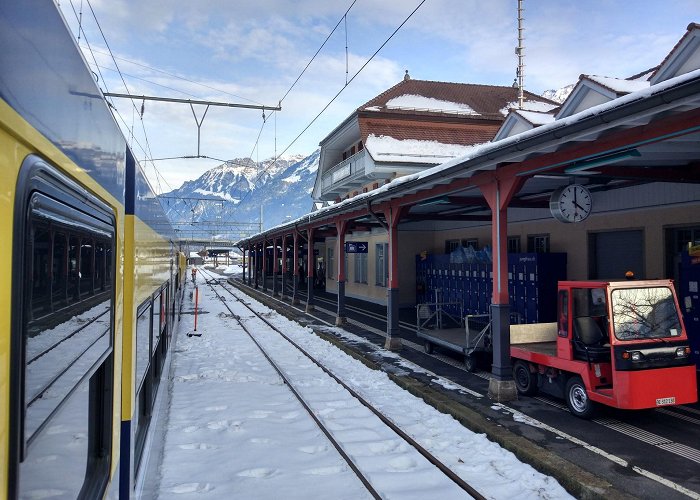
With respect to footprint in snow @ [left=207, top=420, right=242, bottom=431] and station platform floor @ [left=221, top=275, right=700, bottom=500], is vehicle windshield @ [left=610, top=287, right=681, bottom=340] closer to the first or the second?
station platform floor @ [left=221, top=275, right=700, bottom=500]

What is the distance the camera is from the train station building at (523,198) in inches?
258

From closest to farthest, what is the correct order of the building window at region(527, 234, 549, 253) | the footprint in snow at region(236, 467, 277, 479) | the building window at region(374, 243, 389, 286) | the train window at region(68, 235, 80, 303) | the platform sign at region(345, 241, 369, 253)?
the train window at region(68, 235, 80, 303) < the footprint in snow at region(236, 467, 277, 479) < the building window at region(527, 234, 549, 253) < the platform sign at region(345, 241, 369, 253) < the building window at region(374, 243, 389, 286)

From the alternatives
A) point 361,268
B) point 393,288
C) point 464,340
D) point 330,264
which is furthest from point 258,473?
point 330,264

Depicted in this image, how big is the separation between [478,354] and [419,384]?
6.06 feet

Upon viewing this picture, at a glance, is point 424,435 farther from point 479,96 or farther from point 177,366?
point 479,96

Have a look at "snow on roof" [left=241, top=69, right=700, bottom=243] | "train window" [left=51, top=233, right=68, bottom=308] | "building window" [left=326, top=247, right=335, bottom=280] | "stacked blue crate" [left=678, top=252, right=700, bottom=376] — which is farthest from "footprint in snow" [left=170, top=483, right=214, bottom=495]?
"building window" [left=326, top=247, right=335, bottom=280]

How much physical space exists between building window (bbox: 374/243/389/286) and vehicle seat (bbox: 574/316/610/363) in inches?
615

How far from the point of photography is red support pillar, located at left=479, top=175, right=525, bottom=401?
334 inches

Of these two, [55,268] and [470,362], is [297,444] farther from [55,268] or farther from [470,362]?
[55,268]

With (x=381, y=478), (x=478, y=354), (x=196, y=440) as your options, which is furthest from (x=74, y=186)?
(x=478, y=354)

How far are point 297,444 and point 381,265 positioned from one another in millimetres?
17703

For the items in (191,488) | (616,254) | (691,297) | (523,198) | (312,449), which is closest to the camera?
(191,488)

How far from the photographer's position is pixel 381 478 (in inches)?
219

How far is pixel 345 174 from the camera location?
28703mm
